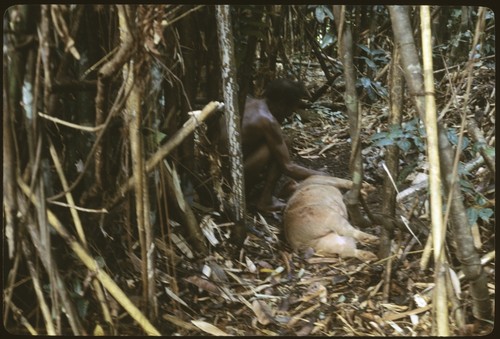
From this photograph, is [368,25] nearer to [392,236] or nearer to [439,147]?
[392,236]

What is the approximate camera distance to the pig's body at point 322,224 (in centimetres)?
274

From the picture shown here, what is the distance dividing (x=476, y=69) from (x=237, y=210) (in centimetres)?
170

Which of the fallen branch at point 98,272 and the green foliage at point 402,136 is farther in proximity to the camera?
the green foliage at point 402,136

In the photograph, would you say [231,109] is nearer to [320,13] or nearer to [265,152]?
[265,152]

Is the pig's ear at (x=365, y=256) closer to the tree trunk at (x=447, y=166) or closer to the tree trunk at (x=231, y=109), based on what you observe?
the tree trunk at (x=231, y=109)

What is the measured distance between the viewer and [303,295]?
2309 millimetres

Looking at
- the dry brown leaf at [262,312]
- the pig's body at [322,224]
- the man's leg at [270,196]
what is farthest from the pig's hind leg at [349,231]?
the dry brown leaf at [262,312]

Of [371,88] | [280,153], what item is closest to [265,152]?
[280,153]

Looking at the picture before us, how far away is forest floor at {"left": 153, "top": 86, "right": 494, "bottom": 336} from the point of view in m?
2.01

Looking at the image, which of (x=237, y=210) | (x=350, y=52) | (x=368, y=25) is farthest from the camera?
(x=368, y=25)

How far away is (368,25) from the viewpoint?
15.1 ft

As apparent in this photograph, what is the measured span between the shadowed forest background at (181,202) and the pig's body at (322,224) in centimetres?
8

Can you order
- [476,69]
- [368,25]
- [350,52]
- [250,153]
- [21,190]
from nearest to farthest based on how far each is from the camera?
1. [21,190]
2. [350,52]
3. [476,69]
4. [250,153]
5. [368,25]

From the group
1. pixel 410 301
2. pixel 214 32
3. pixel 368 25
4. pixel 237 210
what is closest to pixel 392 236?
pixel 410 301
